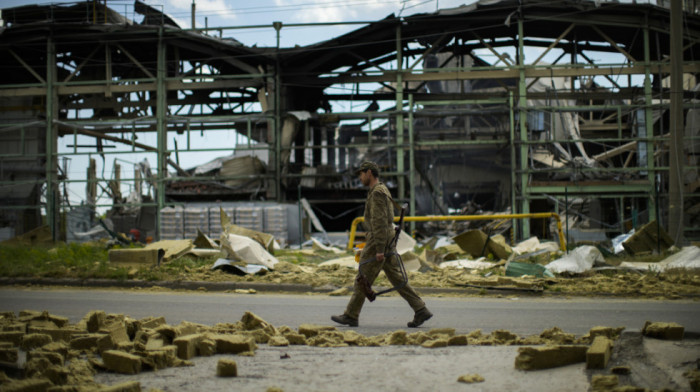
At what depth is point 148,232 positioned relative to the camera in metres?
29.3

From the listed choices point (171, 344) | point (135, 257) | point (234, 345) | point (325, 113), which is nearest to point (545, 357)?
point (234, 345)

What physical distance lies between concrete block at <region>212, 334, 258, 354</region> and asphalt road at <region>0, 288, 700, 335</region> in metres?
1.67

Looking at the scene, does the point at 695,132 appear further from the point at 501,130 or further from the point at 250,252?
the point at 250,252

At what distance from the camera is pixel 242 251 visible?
12.7 m

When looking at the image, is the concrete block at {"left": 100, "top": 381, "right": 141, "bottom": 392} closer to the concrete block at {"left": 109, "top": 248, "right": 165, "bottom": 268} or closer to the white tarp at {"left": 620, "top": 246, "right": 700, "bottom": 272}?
the concrete block at {"left": 109, "top": 248, "right": 165, "bottom": 268}

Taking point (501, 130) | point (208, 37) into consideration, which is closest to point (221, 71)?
point (208, 37)

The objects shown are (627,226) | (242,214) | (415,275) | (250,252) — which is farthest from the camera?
(627,226)

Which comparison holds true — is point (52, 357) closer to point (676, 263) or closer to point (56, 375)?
point (56, 375)

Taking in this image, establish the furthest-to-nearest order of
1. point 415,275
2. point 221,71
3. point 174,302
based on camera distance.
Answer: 1. point 221,71
2. point 415,275
3. point 174,302

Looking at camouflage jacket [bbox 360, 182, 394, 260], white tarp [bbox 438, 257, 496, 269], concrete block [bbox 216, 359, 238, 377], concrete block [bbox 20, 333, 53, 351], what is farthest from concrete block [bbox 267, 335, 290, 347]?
white tarp [bbox 438, 257, 496, 269]

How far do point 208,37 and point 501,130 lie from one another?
14055 mm

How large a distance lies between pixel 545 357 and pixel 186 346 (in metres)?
2.87

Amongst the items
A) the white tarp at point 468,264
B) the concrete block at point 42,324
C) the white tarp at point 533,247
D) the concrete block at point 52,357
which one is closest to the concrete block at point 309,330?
the concrete block at point 52,357

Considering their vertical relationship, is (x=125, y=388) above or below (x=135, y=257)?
below
